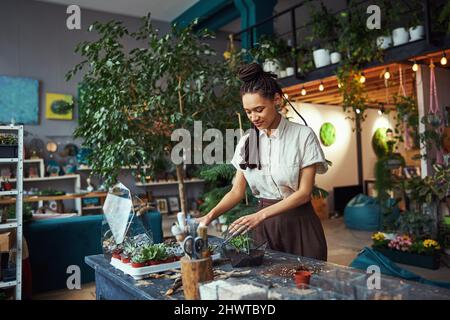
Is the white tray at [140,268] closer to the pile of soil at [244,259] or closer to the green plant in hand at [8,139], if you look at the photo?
the pile of soil at [244,259]

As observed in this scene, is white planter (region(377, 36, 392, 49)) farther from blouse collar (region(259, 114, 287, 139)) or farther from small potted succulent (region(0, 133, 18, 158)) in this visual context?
small potted succulent (region(0, 133, 18, 158))

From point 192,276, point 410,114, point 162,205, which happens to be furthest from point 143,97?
point 162,205

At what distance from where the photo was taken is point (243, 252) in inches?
62.0

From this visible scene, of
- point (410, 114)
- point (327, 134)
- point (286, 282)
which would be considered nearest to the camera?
point (286, 282)

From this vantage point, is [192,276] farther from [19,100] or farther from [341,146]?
[341,146]

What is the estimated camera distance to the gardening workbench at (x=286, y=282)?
107 centimetres

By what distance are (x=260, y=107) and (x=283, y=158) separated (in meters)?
0.27

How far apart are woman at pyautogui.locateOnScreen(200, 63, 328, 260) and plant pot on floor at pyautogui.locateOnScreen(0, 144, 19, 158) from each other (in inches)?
85.6

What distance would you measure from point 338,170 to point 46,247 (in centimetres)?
650

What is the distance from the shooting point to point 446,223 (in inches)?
200

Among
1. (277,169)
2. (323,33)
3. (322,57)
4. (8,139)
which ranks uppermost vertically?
(323,33)

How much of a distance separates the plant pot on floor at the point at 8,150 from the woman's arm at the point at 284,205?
2.43 m

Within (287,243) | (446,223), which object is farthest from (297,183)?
(446,223)
